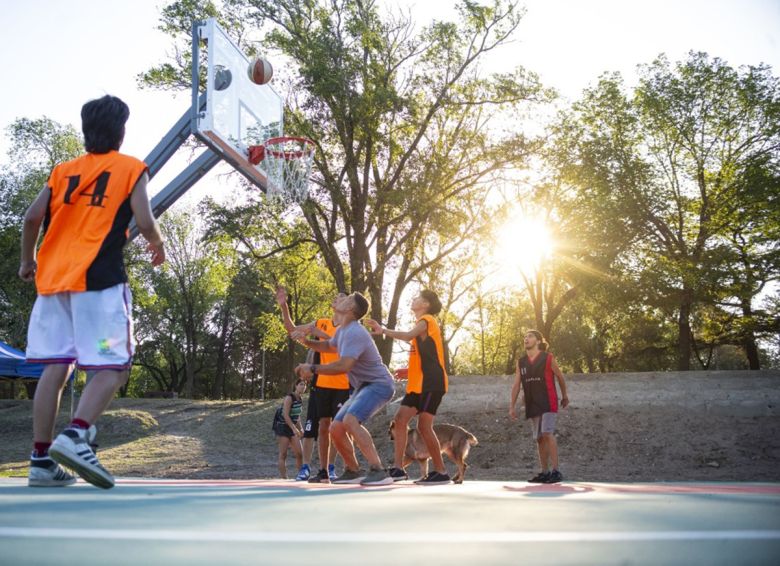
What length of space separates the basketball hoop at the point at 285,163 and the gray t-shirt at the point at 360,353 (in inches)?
290

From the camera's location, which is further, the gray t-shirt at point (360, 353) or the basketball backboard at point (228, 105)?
the basketball backboard at point (228, 105)

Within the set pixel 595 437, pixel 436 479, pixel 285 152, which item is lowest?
pixel 595 437

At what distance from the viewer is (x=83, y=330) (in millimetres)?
4727

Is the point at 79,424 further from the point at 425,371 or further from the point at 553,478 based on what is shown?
the point at 553,478

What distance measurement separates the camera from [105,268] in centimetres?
484

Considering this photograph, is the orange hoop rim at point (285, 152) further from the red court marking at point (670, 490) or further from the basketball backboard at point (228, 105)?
the red court marking at point (670, 490)

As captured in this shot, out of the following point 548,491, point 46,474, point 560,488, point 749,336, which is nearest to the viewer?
point 46,474

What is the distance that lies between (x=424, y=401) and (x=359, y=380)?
180 centimetres

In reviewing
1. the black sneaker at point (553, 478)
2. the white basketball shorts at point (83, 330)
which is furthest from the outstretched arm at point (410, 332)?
the white basketball shorts at point (83, 330)

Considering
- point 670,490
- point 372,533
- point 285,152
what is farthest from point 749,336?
point 372,533

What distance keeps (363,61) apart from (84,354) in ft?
68.4

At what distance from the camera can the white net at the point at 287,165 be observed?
608 inches

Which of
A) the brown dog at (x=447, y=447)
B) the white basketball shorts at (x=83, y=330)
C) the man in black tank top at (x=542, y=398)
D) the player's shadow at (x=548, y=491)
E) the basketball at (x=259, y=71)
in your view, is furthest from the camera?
the basketball at (x=259, y=71)

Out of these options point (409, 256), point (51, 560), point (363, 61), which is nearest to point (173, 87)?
point (363, 61)
